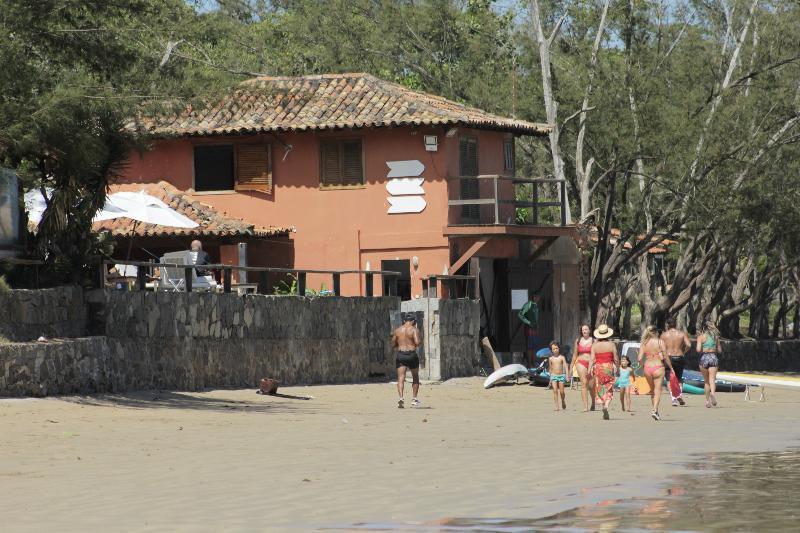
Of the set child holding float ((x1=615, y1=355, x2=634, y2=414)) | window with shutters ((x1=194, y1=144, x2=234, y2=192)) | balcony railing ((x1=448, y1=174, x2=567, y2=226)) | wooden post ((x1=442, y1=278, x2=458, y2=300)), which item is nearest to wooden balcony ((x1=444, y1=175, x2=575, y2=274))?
balcony railing ((x1=448, y1=174, x2=567, y2=226))

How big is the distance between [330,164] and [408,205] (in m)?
2.13

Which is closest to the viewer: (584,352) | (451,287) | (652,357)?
(652,357)

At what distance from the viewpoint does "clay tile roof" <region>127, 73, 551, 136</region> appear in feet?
111

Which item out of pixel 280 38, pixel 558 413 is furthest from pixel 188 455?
pixel 280 38

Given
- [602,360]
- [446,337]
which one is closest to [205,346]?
[602,360]

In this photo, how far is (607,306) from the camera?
143ft

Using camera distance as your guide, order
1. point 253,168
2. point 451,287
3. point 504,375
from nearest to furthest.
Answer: point 504,375 → point 451,287 → point 253,168

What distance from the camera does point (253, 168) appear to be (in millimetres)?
35469

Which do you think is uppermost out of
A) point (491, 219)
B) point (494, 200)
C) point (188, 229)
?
point (494, 200)

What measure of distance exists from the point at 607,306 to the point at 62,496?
108 feet

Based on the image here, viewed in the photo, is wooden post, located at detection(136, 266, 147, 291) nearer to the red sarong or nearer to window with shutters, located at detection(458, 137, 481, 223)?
the red sarong

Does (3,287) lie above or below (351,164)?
below

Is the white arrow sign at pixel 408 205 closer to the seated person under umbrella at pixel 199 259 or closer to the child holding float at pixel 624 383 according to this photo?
the seated person under umbrella at pixel 199 259

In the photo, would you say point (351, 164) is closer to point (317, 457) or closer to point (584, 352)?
point (584, 352)
